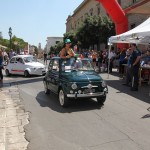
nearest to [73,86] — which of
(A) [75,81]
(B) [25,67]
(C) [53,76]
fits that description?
(A) [75,81]

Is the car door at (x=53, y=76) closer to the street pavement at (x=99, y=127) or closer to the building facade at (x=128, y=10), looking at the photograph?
the street pavement at (x=99, y=127)

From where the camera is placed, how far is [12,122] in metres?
7.06

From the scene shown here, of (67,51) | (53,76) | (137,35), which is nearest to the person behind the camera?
(53,76)

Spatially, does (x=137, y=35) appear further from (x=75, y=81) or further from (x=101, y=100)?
(x=75, y=81)

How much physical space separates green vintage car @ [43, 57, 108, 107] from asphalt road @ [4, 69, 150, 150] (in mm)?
420

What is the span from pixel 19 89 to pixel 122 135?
760 centimetres

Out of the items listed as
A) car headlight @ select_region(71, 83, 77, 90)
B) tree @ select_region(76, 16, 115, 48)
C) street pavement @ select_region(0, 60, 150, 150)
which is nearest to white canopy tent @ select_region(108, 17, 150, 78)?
street pavement @ select_region(0, 60, 150, 150)

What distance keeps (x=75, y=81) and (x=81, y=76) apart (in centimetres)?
36

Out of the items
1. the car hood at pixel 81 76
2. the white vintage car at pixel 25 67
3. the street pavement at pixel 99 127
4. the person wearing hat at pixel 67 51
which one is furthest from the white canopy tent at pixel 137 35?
the white vintage car at pixel 25 67

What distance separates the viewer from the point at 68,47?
979 centimetres

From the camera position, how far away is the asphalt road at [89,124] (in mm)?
5406

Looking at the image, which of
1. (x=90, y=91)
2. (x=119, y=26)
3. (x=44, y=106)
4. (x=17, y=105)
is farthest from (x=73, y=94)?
(x=119, y=26)

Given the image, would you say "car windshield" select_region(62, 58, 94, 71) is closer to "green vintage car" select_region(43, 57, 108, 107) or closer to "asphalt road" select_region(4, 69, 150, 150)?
"green vintage car" select_region(43, 57, 108, 107)

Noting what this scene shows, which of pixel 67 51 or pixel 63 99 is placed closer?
pixel 63 99
